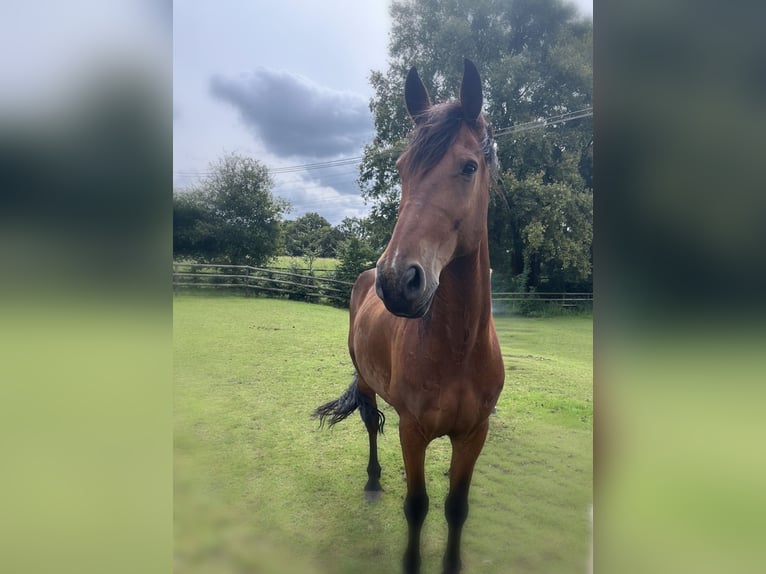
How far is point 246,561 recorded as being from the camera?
2447mm

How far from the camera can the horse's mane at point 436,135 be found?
1.66m

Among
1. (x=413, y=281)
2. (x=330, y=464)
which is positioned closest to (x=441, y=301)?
(x=413, y=281)

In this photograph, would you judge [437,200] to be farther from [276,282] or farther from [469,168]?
[276,282]

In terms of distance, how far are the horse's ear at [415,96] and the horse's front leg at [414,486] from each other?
151 cm

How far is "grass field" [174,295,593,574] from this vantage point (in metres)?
2.47

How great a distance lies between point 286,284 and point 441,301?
1.94 metres

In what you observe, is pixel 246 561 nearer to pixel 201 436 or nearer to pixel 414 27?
pixel 201 436

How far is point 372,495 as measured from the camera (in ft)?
9.57

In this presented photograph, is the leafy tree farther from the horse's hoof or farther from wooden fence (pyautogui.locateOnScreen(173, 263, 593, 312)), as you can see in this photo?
the horse's hoof
